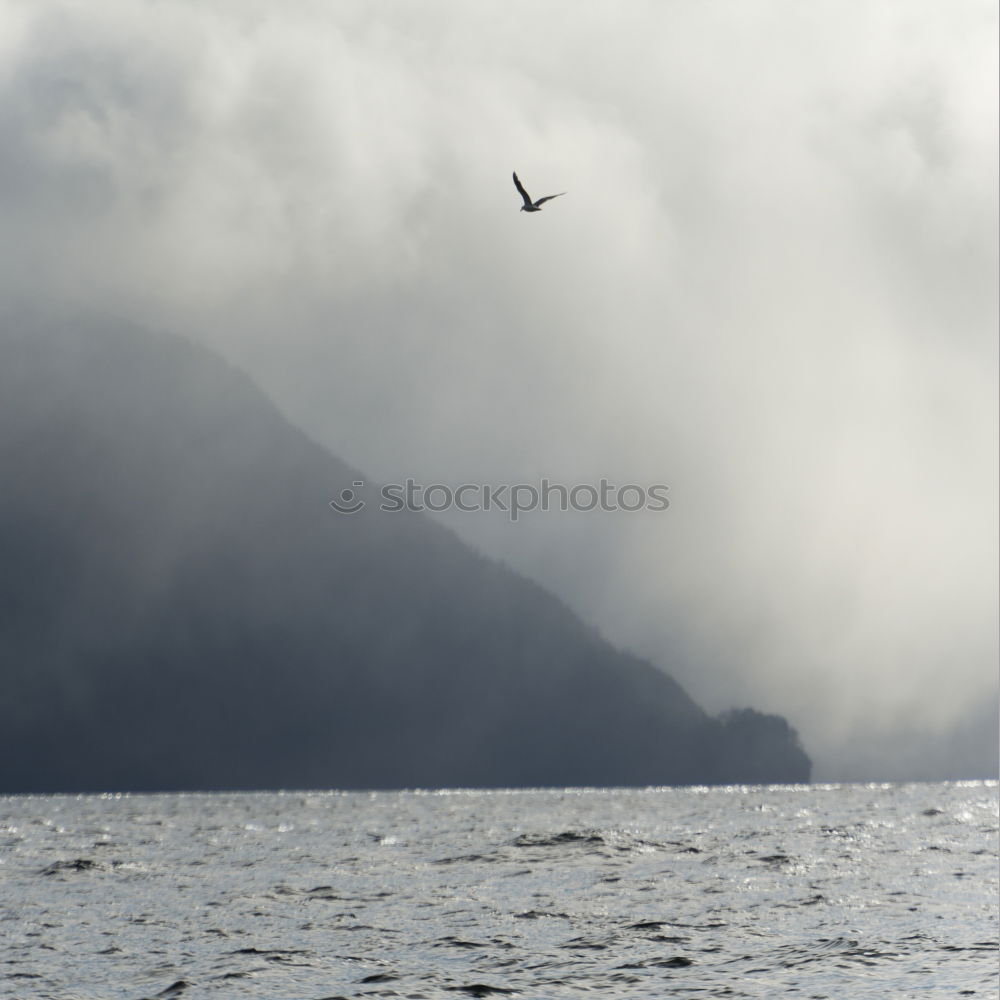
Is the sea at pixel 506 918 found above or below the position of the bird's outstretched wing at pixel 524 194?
below

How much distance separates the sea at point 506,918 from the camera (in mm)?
33812

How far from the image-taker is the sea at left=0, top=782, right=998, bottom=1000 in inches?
1331

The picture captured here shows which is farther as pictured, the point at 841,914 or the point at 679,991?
the point at 841,914

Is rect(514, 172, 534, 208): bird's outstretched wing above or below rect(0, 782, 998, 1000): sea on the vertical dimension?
above

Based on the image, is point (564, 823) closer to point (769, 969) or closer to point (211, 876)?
point (211, 876)

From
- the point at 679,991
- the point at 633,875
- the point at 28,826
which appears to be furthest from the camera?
the point at 28,826

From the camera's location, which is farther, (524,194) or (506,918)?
(524,194)

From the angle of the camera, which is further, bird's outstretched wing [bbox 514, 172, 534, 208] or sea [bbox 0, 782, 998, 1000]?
bird's outstretched wing [bbox 514, 172, 534, 208]

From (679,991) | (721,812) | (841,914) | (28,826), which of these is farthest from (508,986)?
(721,812)

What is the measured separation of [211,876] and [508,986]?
109 feet

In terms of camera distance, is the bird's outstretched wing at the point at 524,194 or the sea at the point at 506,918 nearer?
the sea at the point at 506,918

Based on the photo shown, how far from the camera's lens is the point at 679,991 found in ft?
106

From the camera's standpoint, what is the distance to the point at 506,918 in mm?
45188

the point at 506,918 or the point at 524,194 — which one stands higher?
the point at 524,194
